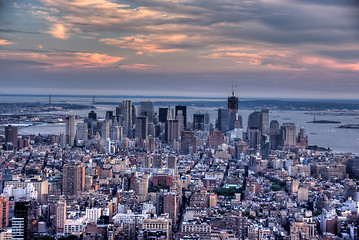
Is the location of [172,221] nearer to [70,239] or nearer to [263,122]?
[70,239]

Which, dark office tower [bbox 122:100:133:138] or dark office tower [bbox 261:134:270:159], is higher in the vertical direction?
dark office tower [bbox 122:100:133:138]

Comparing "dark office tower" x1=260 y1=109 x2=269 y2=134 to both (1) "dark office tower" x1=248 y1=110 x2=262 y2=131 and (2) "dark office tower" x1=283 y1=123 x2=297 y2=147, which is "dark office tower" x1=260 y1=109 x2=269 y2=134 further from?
(2) "dark office tower" x1=283 y1=123 x2=297 y2=147

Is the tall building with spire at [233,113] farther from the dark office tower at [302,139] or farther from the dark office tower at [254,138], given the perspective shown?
the dark office tower at [302,139]

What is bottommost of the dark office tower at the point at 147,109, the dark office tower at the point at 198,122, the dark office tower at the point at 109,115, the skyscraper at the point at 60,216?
the skyscraper at the point at 60,216

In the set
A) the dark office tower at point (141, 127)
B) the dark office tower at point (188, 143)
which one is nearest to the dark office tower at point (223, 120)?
the dark office tower at point (141, 127)

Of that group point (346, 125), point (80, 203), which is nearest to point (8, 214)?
point (80, 203)

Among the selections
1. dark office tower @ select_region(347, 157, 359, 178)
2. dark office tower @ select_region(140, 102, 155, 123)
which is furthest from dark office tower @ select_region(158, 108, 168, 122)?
dark office tower @ select_region(347, 157, 359, 178)
